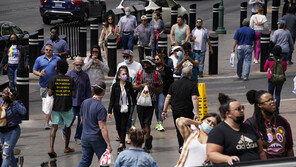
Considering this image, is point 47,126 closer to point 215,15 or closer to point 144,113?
point 144,113

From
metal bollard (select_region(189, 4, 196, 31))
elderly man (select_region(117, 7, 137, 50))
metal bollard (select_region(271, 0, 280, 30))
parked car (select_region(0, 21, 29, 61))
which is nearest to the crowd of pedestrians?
elderly man (select_region(117, 7, 137, 50))

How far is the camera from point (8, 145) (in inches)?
412

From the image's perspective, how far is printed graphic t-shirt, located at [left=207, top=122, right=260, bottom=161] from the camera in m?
7.28

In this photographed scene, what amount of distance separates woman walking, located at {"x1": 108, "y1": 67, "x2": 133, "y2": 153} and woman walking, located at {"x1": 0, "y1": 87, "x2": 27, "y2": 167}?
178 centimetres

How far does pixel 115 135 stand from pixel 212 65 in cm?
679

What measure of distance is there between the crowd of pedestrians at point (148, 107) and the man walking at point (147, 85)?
0.06 ft

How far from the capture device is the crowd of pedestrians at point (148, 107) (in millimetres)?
7504

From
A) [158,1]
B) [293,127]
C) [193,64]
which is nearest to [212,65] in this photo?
[193,64]

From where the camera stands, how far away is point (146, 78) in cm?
1239

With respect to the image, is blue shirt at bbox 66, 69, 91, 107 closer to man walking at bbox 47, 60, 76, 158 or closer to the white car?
man walking at bbox 47, 60, 76, 158

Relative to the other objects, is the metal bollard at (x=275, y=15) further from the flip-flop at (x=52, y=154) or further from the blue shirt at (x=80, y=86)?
the flip-flop at (x=52, y=154)

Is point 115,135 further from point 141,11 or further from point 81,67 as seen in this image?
point 141,11

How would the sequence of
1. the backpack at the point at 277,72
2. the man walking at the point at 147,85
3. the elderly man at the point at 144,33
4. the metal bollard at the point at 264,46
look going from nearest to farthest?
the man walking at the point at 147,85
the backpack at the point at 277,72
the metal bollard at the point at 264,46
the elderly man at the point at 144,33

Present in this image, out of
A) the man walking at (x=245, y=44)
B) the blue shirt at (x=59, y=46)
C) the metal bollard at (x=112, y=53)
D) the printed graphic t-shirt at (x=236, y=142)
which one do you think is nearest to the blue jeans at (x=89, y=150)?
the printed graphic t-shirt at (x=236, y=142)
